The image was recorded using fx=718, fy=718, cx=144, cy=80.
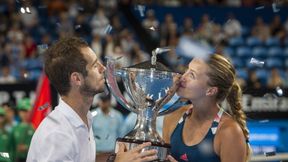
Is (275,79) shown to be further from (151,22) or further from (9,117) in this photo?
(9,117)

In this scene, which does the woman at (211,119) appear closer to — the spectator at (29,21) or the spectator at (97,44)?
the spectator at (97,44)

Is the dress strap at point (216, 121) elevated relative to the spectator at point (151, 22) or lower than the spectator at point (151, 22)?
lower

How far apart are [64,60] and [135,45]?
25.7ft

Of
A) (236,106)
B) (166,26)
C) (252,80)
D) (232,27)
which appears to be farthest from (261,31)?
(236,106)

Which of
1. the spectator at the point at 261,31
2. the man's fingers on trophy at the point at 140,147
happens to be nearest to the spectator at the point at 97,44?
the spectator at the point at 261,31

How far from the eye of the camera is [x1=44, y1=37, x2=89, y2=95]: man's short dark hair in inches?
121

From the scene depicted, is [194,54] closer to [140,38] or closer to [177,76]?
[177,76]

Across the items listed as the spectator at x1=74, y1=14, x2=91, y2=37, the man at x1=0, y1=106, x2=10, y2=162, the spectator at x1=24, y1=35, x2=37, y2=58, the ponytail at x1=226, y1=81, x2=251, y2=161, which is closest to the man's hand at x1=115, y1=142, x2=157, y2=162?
the ponytail at x1=226, y1=81, x2=251, y2=161

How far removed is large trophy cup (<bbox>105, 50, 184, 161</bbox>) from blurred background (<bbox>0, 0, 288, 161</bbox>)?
427cm

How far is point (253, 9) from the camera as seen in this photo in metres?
13.0

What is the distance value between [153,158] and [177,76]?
0.52 meters

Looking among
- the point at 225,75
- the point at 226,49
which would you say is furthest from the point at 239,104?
the point at 226,49

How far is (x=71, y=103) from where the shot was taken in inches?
123

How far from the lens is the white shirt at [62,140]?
2.86 m
